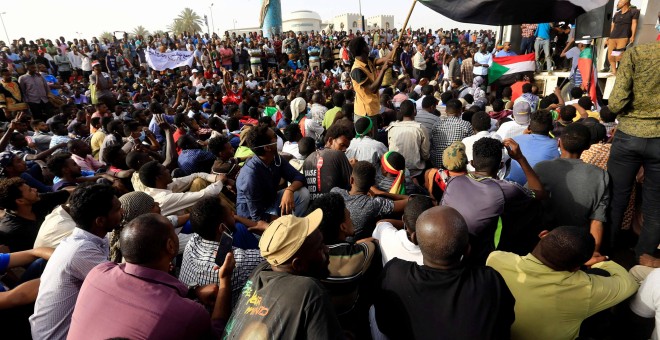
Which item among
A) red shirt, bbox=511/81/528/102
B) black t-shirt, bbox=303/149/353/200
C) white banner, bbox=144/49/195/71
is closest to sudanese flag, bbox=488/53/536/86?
red shirt, bbox=511/81/528/102

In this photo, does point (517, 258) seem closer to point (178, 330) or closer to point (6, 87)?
point (178, 330)

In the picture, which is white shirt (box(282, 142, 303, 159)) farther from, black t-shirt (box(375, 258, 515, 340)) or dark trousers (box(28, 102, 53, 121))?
dark trousers (box(28, 102, 53, 121))

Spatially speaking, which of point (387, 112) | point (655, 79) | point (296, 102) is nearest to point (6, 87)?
point (296, 102)

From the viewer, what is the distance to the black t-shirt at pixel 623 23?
845 cm

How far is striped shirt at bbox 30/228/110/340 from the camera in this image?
2.34 m

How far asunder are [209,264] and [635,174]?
3396 mm

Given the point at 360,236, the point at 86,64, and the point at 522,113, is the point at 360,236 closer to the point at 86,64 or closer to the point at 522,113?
the point at 522,113

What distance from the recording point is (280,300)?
168 cm

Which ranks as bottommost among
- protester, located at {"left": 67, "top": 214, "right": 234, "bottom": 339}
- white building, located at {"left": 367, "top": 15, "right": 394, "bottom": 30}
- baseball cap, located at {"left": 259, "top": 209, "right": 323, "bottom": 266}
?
protester, located at {"left": 67, "top": 214, "right": 234, "bottom": 339}

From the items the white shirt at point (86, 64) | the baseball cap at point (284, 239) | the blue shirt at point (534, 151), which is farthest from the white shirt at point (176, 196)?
the white shirt at point (86, 64)

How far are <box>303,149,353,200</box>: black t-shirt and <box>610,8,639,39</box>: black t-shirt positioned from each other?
26.8 ft

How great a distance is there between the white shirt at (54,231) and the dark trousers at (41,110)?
9.76 metres

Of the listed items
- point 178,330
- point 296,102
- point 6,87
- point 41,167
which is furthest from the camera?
point 6,87

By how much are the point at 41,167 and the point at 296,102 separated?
4466mm
